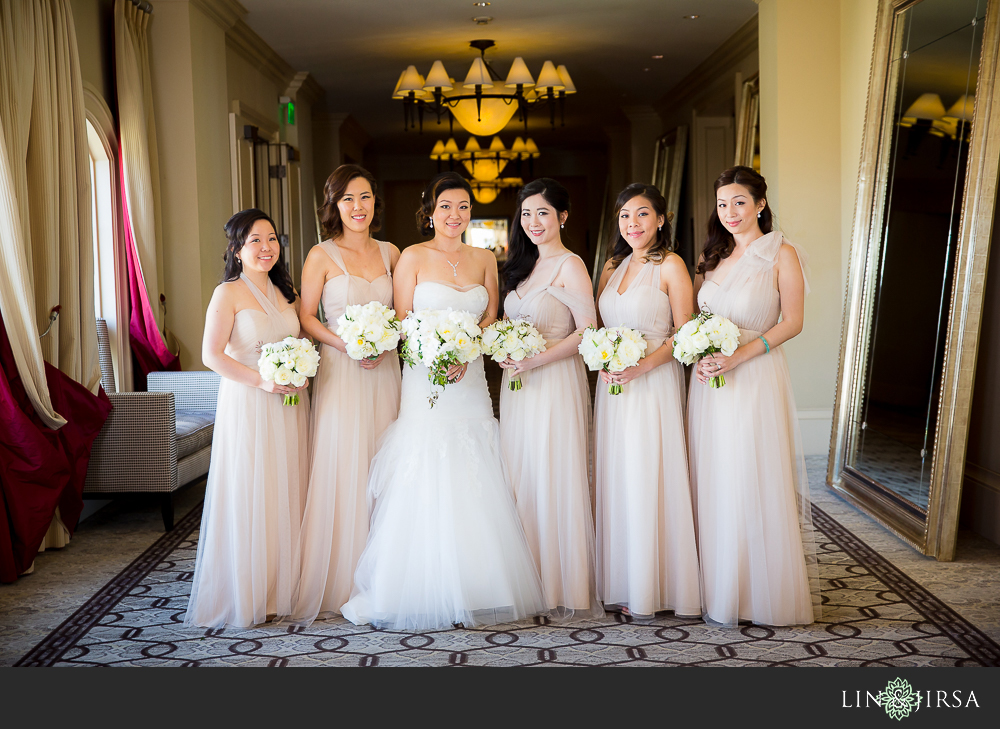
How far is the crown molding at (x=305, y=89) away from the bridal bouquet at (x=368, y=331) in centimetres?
687

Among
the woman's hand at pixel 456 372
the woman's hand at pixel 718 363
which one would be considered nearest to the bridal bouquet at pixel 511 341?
the woman's hand at pixel 456 372

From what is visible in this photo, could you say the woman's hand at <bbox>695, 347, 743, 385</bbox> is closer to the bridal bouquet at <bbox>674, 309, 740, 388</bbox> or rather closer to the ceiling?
the bridal bouquet at <bbox>674, 309, 740, 388</bbox>

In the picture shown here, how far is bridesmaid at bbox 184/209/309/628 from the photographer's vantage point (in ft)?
10.9

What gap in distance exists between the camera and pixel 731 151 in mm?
10047

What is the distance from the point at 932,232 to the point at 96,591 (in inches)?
172

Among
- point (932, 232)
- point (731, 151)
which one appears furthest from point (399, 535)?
point (731, 151)

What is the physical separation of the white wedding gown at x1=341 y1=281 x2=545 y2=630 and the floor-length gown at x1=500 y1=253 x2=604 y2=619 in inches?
3.1

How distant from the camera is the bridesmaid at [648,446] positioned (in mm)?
3305

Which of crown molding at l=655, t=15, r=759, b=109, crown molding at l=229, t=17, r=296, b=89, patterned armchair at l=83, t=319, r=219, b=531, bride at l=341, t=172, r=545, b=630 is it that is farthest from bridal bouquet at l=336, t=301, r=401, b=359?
crown molding at l=655, t=15, r=759, b=109

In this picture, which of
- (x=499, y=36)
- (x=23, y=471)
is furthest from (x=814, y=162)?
(x=23, y=471)

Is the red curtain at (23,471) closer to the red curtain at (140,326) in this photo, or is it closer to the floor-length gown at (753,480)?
the red curtain at (140,326)

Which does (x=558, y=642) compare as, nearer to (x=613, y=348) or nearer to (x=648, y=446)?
(x=648, y=446)

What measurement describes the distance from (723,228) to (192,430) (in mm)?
3368

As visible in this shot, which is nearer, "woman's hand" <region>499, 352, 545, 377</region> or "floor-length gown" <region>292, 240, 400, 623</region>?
"woman's hand" <region>499, 352, 545, 377</region>
